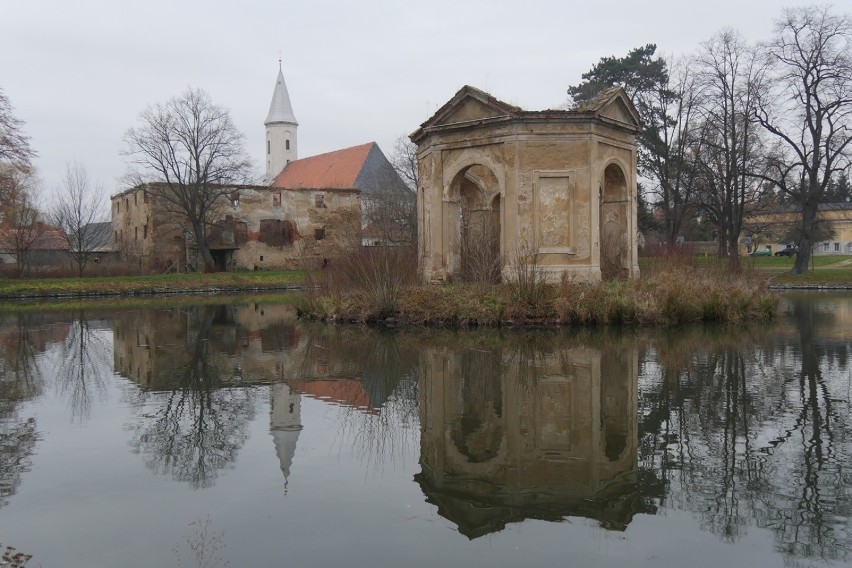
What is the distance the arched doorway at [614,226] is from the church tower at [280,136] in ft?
191

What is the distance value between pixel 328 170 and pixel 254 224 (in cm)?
1431

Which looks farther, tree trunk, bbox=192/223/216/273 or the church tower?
the church tower

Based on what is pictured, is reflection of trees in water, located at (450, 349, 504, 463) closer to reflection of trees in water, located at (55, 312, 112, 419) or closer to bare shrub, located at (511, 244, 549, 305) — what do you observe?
reflection of trees in water, located at (55, 312, 112, 419)

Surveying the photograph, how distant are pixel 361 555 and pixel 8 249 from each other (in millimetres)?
47548

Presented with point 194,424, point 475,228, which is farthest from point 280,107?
point 194,424

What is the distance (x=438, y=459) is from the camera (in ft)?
21.8

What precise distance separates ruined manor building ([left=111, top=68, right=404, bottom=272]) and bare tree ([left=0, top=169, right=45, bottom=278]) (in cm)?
731

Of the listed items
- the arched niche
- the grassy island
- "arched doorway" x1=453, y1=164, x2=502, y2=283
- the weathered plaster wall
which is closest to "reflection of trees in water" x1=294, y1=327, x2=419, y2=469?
the grassy island

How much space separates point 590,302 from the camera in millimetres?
17078

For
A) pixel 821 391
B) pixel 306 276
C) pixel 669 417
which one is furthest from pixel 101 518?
pixel 306 276

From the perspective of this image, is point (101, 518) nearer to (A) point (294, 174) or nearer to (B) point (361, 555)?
(B) point (361, 555)

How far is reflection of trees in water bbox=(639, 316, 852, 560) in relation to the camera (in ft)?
16.6

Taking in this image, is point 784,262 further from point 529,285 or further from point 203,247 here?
point 203,247

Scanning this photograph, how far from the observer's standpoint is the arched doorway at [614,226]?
21.8 metres
